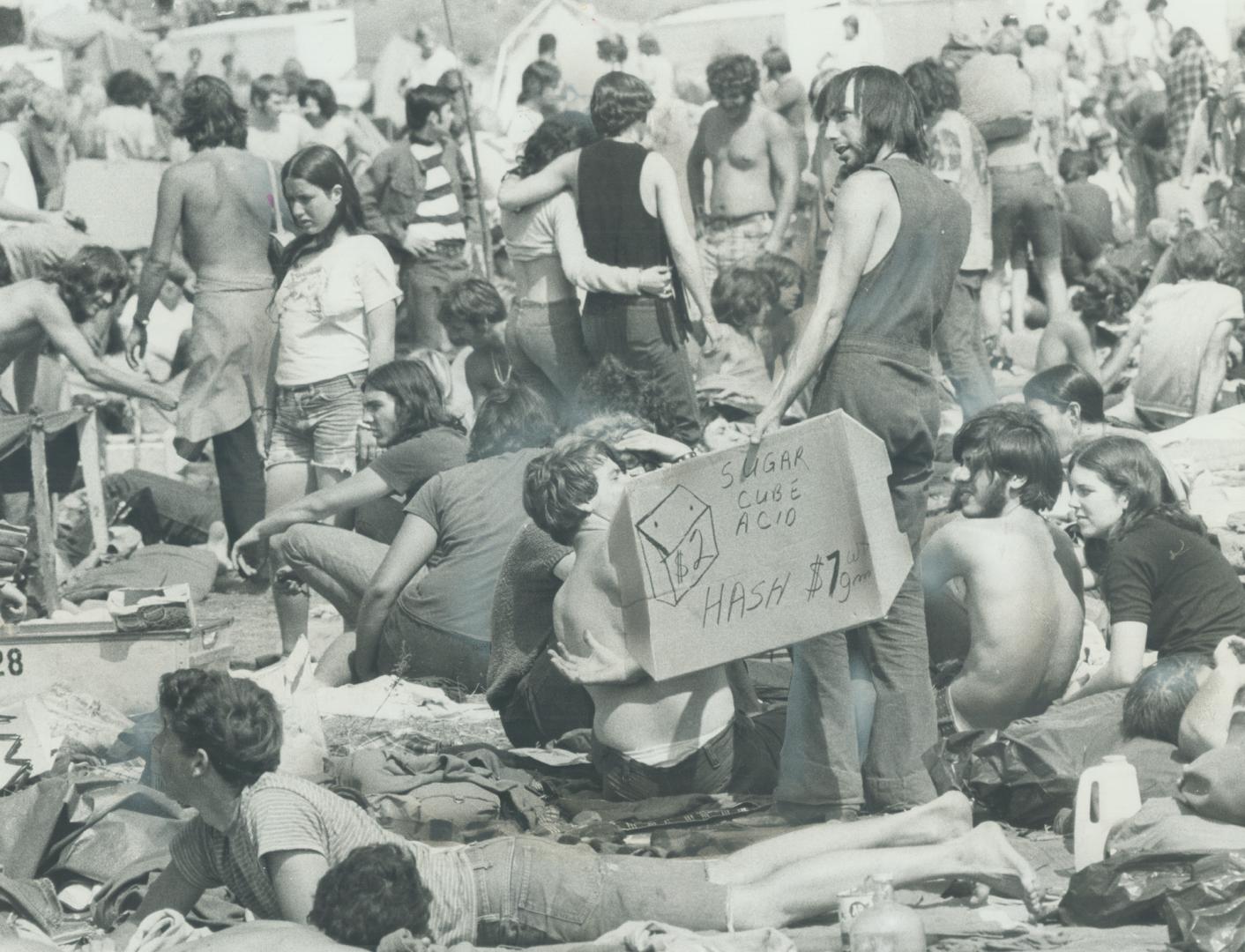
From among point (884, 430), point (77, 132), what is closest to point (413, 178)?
point (77, 132)

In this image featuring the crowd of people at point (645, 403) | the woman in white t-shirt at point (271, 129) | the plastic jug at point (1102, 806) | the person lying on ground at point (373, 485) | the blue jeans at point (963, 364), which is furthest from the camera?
the woman in white t-shirt at point (271, 129)

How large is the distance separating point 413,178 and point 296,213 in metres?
3.24

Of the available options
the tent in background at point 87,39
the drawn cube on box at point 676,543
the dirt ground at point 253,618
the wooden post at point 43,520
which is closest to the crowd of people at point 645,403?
the drawn cube on box at point 676,543

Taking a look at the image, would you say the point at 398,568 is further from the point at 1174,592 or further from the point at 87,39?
the point at 87,39

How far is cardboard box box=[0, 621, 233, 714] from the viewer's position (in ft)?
22.9

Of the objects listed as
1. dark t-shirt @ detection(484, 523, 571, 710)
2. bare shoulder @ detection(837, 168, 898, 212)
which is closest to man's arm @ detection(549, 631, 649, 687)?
dark t-shirt @ detection(484, 523, 571, 710)

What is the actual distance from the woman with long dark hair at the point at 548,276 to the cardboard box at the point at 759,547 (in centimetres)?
322

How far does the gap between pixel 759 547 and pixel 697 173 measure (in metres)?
5.57

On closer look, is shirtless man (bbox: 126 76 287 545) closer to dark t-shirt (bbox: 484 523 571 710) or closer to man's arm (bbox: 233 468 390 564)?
man's arm (bbox: 233 468 390 564)

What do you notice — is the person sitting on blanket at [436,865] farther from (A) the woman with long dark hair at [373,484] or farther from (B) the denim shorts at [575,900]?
(A) the woman with long dark hair at [373,484]

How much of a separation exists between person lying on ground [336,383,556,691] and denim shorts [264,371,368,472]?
4.25 ft

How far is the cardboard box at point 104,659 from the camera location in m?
6.97

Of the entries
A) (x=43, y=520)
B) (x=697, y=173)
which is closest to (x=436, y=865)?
(x=43, y=520)

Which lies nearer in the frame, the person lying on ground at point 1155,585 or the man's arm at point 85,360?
the person lying on ground at point 1155,585
